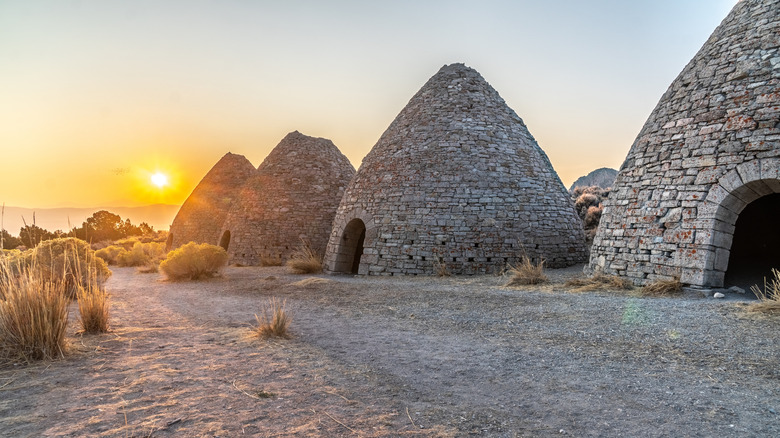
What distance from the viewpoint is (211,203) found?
20062mm

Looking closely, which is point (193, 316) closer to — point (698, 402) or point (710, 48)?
point (698, 402)

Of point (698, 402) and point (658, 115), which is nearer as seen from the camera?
point (698, 402)

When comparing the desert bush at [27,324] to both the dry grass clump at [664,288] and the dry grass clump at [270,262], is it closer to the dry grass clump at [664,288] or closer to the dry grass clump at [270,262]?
the dry grass clump at [664,288]

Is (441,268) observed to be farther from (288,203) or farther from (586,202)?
(586,202)

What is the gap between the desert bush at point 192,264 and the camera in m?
11.4

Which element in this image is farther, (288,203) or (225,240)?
(225,240)

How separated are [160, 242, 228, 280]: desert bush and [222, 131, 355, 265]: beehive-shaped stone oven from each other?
3.33m

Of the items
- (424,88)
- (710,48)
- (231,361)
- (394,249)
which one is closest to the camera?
(231,361)

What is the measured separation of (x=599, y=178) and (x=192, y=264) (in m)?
30.2

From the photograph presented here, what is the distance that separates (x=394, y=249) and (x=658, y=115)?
5.98 meters

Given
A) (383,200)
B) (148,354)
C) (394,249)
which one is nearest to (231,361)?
(148,354)

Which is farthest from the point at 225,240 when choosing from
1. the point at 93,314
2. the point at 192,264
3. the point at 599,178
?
the point at 599,178

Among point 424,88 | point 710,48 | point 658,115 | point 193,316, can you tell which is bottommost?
point 193,316

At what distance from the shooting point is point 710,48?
24.2ft
